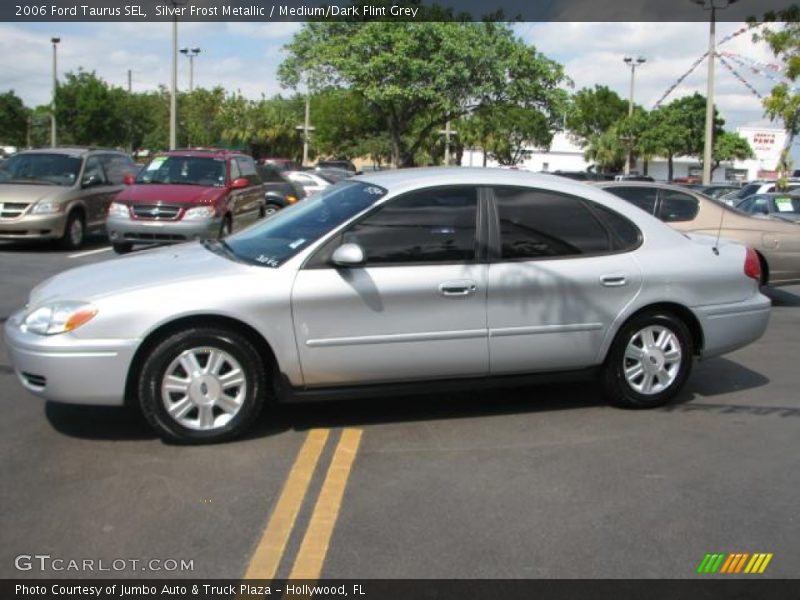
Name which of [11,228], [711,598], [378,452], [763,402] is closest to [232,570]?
[378,452]

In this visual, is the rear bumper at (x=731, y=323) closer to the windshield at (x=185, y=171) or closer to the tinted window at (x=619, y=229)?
the tinted window at (x=619, y=229)

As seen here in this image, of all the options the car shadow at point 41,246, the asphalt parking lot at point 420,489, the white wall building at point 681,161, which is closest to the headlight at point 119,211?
the car shadow at point 41,246

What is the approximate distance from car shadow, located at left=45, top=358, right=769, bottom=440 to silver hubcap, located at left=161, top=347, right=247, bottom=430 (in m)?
0.29

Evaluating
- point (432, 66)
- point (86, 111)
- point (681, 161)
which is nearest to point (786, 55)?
point (432, 66)

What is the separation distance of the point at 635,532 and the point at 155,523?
7.27 ft

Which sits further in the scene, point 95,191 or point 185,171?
point 95,191

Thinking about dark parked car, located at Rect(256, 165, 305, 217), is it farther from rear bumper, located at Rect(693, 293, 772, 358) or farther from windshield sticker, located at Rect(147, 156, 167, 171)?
rear bumper, located at Rect(693, 293, 772, 358)

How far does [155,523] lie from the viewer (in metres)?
4.03

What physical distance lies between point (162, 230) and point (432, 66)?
738 inches

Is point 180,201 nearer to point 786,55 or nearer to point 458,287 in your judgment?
point 458,287

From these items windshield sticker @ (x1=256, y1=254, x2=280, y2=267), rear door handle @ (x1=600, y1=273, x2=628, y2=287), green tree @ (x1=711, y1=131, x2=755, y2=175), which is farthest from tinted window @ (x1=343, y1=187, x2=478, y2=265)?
green tree @ (x1=711, y1=131, x2=755, y2=175)

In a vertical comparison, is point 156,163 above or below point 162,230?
above

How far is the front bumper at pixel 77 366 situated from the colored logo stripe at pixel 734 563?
124 inches

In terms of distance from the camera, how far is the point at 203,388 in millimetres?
4992
